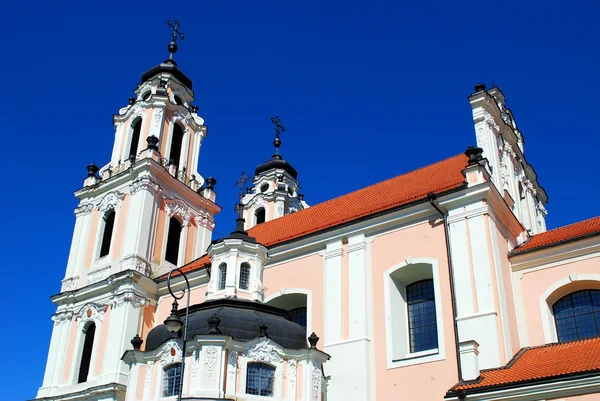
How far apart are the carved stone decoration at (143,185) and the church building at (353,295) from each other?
0.06 metres

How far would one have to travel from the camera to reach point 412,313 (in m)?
17.7

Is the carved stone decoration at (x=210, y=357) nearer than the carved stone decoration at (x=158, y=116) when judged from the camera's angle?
Yes

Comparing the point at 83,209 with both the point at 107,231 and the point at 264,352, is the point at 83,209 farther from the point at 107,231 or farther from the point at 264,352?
the point at 264,352

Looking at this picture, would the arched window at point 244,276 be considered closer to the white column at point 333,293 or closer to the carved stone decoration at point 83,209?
the white column at point 333,293

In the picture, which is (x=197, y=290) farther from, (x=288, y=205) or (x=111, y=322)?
(x=288, y=205)

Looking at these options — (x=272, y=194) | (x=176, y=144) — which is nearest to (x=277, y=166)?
(x=272, y=194)

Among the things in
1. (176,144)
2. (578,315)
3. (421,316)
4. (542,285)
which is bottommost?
(578,315)

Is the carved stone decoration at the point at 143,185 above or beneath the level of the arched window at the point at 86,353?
above

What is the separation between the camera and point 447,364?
15.5 metres

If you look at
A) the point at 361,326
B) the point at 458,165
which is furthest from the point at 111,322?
the point at 458,165

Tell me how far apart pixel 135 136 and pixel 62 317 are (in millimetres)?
8572

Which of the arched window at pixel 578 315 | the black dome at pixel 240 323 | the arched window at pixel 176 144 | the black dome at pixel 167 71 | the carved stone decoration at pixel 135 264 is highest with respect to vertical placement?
the black dome at pixel 167 71

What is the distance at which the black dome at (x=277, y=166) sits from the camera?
40.0 m

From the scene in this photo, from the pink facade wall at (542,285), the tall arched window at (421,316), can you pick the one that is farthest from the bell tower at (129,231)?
the pink facade wall at (542,285)
